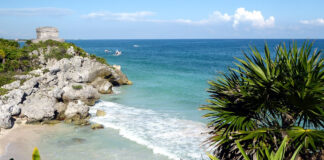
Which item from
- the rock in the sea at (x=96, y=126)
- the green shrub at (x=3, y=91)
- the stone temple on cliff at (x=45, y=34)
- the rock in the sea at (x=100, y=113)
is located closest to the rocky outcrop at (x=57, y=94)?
the green shrub at (x=3, y=91)

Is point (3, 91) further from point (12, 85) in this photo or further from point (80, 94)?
point (80, 94)

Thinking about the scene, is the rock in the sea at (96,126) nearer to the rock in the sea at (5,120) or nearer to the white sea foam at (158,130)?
the white sea foam at (158,130)

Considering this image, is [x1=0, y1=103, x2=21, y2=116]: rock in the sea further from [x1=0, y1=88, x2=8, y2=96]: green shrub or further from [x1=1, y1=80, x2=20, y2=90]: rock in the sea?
[x1=1, y1=80, x2=20, y2=90]: rock in the sea

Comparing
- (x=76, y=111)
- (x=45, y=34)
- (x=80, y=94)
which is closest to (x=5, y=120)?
(x=76, y=111)

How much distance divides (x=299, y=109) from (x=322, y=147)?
2.87 feet

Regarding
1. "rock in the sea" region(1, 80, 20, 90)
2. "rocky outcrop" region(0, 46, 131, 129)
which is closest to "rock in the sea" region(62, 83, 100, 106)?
"rocky outcrop" region(0, 46, 131, 129)

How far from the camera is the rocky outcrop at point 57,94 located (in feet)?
61.0

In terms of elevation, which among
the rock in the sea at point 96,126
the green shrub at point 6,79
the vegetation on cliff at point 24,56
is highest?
the vegetation on cliff at point 24,56

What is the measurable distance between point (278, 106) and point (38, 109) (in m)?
17.1

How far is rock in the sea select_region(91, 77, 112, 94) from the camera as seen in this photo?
29011mm

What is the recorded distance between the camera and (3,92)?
2075cm

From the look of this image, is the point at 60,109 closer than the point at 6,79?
Yes

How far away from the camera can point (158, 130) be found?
57.9ft

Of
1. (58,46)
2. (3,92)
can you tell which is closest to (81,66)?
(58,46)
